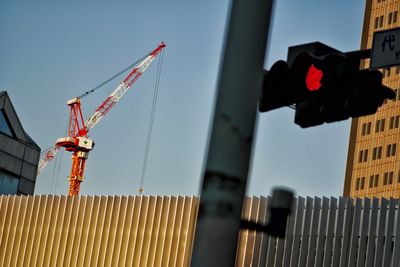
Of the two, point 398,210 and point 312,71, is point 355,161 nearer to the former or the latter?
point 398,210

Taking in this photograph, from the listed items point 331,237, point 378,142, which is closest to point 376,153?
point 378,142

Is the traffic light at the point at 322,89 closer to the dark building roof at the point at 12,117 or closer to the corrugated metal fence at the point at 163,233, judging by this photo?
the corrugated metal fence at the point at 163,233

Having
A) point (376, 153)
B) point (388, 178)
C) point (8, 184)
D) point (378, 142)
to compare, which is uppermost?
point (378, 142)

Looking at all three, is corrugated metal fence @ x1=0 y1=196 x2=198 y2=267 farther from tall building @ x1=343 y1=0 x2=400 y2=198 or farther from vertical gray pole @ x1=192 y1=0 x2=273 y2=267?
tall building @ x1=343 y1=0 x2=400 y2=198

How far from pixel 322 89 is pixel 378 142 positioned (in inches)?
5631

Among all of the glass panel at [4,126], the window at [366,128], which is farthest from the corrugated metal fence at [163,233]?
the window at [366,128]

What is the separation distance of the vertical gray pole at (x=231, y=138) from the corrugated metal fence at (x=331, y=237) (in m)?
23.1

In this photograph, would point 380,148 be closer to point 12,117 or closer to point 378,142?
point 378,142

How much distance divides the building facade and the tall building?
87.2 meters

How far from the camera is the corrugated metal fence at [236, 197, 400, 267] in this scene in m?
29.1

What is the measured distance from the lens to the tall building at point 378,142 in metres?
144

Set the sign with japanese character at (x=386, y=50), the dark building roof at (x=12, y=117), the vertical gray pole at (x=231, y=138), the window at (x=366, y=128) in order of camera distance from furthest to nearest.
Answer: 1. the window at (x=366, y=128)
2. the dark building roof at (x=12, y=117)
3. the sign with japanese character at (x=386, y=50)
4. the vertical gray pole at (x=231, y=138)

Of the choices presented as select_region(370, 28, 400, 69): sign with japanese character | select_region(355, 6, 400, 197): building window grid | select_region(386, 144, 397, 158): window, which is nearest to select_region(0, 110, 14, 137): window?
select_region(370, 28, 400, 69): sign with japanese character

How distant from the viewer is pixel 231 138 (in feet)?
21.6
